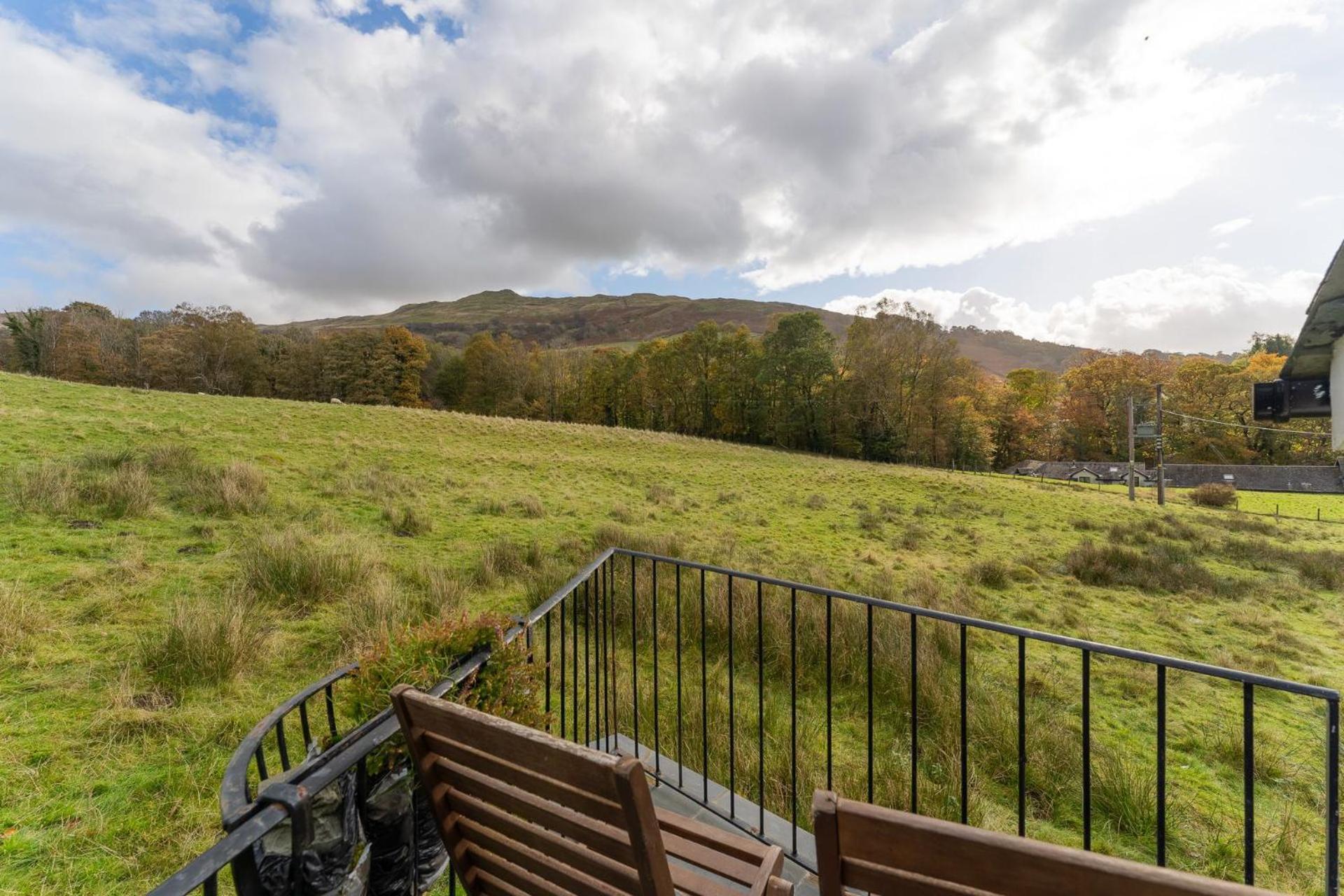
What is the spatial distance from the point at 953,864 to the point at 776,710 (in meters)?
4.39

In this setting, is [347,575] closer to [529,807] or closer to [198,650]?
[198,650]

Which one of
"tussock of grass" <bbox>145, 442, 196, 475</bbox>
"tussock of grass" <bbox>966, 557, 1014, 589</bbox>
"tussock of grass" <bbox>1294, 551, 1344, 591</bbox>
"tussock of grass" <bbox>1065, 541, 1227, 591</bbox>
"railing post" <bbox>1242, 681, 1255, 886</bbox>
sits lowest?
"tussock of grass" <bbox>1294, 551, 1344, 591</bbox>

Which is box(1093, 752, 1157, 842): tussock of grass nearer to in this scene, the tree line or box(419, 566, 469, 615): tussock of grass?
box(419, 566, 469, 615): tussock of grass

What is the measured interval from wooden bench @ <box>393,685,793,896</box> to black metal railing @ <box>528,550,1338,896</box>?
104 cm

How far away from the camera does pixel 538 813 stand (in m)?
1.51

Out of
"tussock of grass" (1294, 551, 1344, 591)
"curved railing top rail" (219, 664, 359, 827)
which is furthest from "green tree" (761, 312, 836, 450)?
"curved railing top rail" (219, 664, 359, 827)

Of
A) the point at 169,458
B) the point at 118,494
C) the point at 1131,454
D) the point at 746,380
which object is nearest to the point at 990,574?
the point at 118,494

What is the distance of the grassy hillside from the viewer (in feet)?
11.3

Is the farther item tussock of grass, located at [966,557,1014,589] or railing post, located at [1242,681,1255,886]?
tussock of grass, located at [966,557,1014,589]

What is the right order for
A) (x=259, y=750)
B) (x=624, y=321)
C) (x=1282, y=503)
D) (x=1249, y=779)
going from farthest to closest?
(x=624, y=321) < (x=1282, y=503) < (x=259, y=750) < (x=1249, y=779)

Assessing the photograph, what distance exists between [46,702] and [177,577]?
253cm

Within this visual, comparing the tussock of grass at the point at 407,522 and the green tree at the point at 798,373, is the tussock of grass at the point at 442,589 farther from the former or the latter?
the green tree at the point at 798,373

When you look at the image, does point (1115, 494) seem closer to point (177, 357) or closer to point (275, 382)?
point (275, 382)

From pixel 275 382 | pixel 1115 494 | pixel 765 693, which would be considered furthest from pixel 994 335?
pixel 765 693
